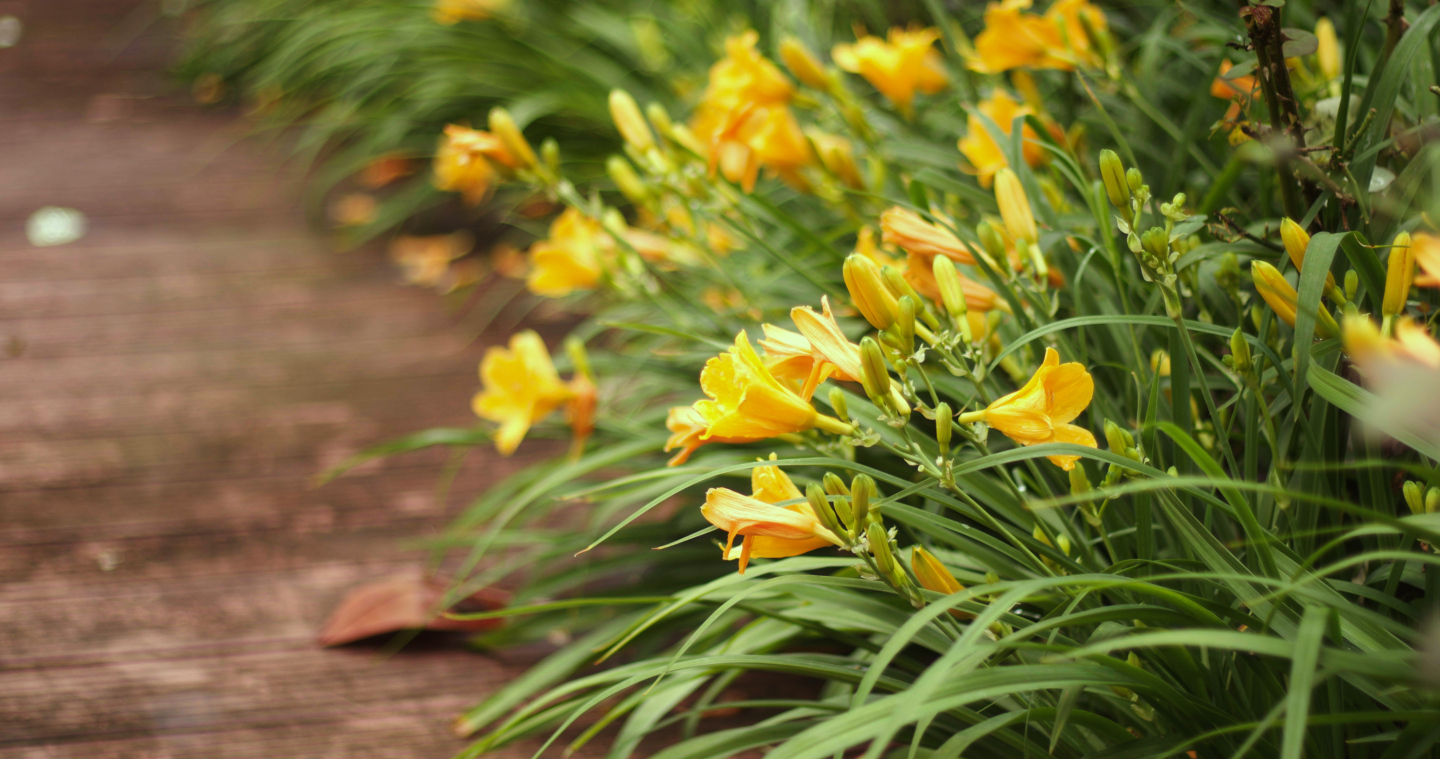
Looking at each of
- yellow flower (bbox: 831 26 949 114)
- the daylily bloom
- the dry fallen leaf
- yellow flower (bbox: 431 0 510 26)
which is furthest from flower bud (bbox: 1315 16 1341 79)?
yellow flower (bbox: 431 0 510 26)

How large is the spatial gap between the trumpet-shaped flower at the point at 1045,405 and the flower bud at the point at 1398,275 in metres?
0.22

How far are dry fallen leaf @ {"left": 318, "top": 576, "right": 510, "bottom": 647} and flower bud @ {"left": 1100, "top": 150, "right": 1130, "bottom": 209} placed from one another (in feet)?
3.15

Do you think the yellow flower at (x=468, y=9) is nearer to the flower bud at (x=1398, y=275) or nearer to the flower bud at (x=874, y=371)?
the flower bud at (x=874, y=371)

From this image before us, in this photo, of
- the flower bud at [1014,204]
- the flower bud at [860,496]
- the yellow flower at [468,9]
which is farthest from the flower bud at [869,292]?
the yellow flower at [468,9]

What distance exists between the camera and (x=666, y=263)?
1.55 metres

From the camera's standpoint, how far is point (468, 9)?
2.51 metres

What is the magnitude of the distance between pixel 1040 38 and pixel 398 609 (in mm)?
1143

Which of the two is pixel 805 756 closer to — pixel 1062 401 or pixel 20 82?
pixel 1062 401

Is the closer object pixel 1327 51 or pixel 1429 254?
pixel 1429 254

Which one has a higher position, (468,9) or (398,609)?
(468,9)

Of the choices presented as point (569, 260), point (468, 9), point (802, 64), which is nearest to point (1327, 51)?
point (802, 64)

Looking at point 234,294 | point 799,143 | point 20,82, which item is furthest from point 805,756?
point 20,82

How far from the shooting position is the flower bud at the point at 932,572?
71 centimetres

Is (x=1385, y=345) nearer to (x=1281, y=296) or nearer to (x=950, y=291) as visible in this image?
(x=1281, y=296)
